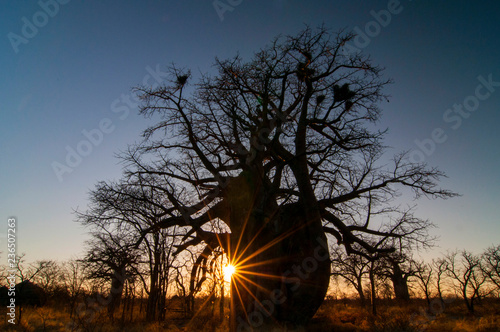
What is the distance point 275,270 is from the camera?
23.6 ft

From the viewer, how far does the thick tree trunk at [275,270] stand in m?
6.91

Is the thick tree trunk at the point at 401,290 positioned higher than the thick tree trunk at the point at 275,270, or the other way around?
the thick tree trunk at the point at 275,270

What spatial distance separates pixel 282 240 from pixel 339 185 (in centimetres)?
227

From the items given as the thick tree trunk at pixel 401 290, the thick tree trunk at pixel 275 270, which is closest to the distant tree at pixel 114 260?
the thick tree trunk at pixel 275 270

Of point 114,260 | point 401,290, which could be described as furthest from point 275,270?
point 401,290

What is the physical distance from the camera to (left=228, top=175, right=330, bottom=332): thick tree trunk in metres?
6.91

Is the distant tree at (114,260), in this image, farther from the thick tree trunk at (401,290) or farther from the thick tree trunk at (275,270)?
the thick tree trunk at (401,290)

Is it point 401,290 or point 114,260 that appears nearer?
point 114,260

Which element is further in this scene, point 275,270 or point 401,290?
point 401,290

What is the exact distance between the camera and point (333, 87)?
26.5ft

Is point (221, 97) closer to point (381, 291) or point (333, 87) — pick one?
point (333, 87)

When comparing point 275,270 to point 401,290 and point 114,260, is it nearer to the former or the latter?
point 114,260

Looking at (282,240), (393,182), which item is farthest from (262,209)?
(393,182)

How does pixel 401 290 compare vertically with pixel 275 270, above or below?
below
